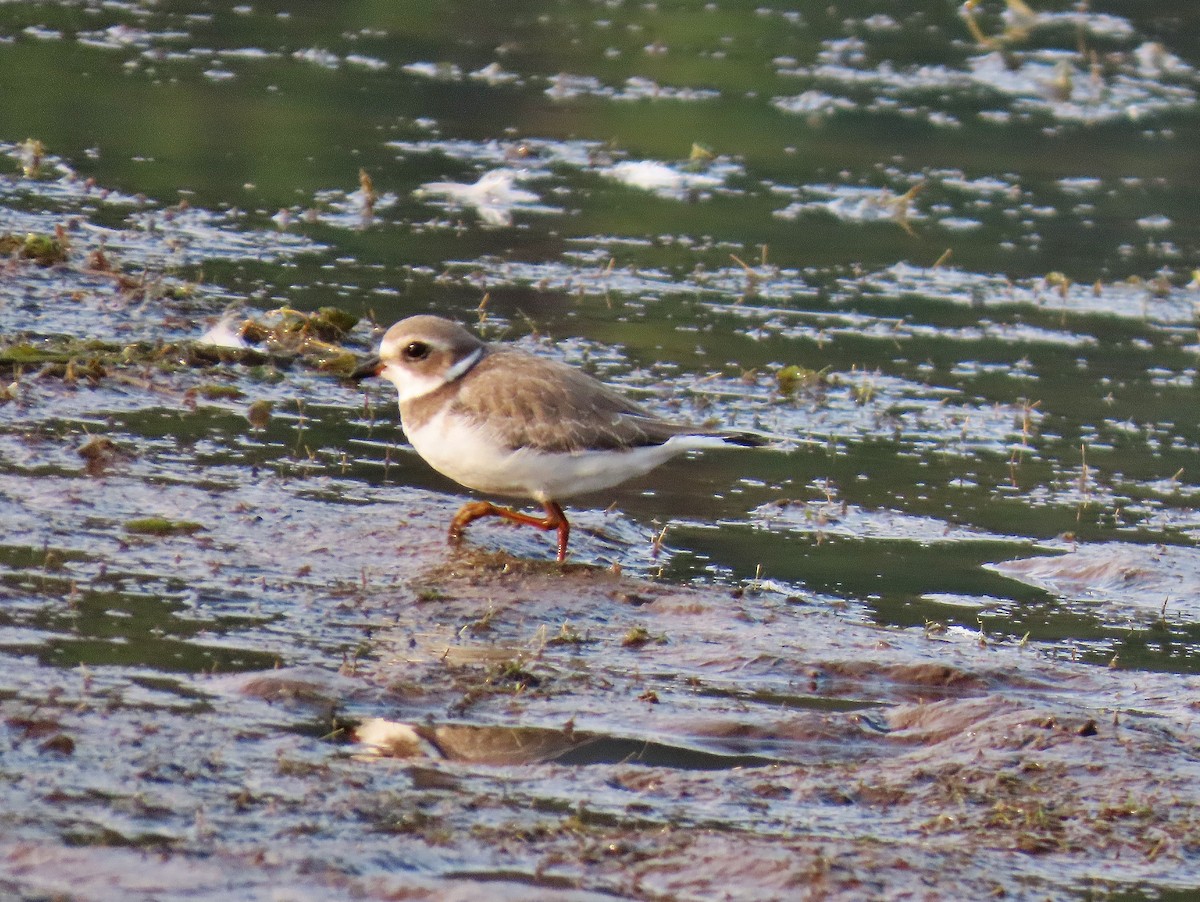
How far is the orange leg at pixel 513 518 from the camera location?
7.46 m

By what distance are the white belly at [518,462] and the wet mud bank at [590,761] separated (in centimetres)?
46

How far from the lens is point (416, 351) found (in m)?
7.65

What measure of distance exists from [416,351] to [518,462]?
2.35 feet

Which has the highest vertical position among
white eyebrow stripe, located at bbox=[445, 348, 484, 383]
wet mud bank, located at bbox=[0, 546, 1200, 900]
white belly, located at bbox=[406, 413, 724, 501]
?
white eyebrow stripe, located at bbox=[445, 348, 484, 383]

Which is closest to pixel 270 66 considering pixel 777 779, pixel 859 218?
pixel 859 218

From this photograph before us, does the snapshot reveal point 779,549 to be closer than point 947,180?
Yes

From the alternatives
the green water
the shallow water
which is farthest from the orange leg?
the green water

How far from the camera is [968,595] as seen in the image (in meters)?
7.86

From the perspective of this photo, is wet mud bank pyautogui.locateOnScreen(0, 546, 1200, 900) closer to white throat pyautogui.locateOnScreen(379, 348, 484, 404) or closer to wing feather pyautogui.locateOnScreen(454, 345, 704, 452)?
wing feather pyautogui.locateOnScreen(454, 345, 704, 452)

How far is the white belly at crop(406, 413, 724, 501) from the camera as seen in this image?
7.33 metres

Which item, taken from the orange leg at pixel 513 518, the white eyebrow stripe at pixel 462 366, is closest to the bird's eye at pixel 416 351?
the white eyebrow stripe at pixel 462 366

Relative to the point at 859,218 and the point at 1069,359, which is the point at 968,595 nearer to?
the point at 1069,359

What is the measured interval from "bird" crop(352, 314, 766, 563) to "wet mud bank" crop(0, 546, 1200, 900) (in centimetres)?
49

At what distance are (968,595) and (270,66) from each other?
12.4 metres
